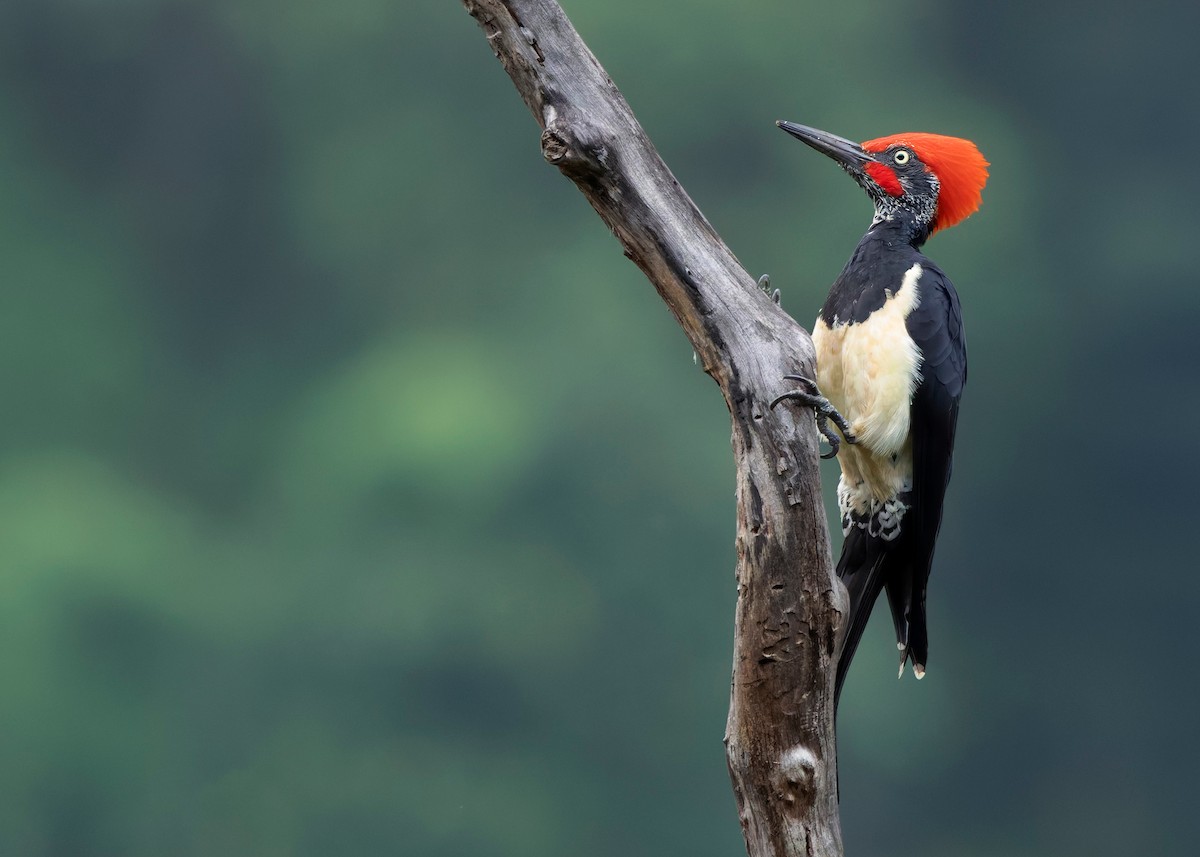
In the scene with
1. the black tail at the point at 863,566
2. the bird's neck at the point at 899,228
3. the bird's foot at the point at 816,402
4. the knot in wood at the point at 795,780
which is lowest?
the knot in wood at the point at 795,780

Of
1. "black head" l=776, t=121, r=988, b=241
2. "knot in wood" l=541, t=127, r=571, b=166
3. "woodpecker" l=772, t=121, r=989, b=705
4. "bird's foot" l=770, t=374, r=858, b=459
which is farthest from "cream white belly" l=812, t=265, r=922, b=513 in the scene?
"knot in wood" l=541, t=127, r=571, b=166

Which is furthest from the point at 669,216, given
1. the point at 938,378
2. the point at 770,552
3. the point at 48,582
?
the point at 48,582

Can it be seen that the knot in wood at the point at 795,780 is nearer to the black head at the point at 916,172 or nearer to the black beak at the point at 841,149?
the black head at the point at 916,172

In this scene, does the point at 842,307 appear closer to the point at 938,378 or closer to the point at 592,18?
the point at 938,378

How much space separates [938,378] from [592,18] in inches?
161

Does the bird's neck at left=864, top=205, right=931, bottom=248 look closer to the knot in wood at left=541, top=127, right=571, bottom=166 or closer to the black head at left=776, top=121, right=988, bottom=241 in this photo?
the black head at left=776, top=121, right=988, bottom=241

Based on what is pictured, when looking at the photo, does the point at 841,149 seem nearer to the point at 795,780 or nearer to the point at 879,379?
the point at 879,379

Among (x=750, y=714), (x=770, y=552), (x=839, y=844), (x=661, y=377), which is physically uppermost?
(x=661, y=377)

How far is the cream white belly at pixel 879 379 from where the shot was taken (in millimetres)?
2426

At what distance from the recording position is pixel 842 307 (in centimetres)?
250

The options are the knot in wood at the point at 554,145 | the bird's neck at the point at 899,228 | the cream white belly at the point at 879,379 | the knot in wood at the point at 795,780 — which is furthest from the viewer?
the bird's neck at the point at 899,228

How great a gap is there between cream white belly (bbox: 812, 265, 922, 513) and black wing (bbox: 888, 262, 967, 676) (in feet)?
0.07

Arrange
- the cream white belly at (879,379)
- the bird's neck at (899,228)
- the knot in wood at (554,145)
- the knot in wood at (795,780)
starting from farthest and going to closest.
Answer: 1. the bird's neck at (899,228)
2. the cream white belly at (879,379)
3. the knot in wood at (795,780)
4. the knot in wood at (554,145)

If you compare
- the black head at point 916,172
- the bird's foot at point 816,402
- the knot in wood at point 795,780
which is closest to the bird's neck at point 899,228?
the black head at point 916,172
